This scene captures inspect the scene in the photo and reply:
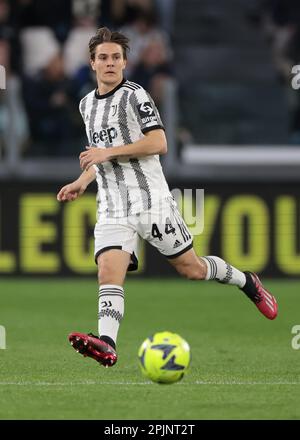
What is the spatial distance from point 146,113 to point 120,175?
0.43m

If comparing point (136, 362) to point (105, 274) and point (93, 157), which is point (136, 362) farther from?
point (93, 157)

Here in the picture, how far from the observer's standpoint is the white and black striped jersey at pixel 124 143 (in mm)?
7598

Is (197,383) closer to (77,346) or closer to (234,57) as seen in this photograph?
(77,346)

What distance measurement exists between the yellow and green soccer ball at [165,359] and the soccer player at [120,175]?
0.64 meters

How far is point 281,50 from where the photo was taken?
16641mm

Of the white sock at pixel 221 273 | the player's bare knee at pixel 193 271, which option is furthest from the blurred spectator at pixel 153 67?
the player's bare knee at pixel 193 271

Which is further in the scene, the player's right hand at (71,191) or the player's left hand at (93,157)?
the player's right hand at (71,191)

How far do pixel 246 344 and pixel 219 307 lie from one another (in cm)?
281

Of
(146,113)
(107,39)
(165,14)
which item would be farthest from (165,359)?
(165,14)

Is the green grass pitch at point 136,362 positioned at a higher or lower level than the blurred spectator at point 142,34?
lower

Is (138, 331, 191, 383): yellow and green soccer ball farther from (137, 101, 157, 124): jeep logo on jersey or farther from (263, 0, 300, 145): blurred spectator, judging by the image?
(263, 0, 300, 145): blurred spectator

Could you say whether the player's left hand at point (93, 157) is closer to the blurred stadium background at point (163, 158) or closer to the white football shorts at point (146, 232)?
the white football shorts at point (146, 232)

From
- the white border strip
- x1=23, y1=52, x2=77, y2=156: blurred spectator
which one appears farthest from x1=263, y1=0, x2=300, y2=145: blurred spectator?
x1=23, y1=52, x2=77, y2=156: blurred spectator
